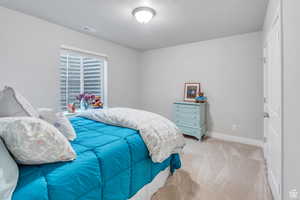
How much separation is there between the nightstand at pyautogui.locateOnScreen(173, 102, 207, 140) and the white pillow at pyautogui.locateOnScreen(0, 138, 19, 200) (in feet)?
10.5

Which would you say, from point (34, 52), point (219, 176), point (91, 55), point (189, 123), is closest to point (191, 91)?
point (189, 123)

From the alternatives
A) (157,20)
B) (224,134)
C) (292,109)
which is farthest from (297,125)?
(224,134)

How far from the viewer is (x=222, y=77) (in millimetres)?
3547

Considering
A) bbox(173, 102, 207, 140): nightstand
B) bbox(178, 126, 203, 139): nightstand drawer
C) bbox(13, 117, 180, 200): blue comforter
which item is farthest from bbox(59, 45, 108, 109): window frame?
Result: bbox(178, 126, 203, 139): nightstand drawer

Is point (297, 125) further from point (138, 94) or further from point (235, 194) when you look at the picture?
point (138, 94)

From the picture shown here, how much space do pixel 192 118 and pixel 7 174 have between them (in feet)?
10.7

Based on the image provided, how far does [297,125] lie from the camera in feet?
3.25

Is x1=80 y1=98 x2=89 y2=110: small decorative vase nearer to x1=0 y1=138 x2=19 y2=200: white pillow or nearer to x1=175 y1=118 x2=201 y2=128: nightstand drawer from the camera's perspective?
x1=175 y1=118 x2=201 y2=128: nightstand drawer

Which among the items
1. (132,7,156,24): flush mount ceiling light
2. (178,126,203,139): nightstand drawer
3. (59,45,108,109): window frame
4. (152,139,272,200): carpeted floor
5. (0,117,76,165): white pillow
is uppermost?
(132,7,156,24): flush mount ceiling light

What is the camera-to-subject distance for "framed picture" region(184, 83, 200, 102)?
3.87m

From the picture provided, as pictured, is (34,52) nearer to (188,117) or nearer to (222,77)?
(188,117)

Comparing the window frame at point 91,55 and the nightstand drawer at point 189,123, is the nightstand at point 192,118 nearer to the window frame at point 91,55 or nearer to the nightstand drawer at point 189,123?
the nightstand drawer at point 189,123

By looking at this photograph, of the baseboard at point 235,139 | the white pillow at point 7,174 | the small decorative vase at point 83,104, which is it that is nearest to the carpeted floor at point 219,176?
the baseboard at point 235,139

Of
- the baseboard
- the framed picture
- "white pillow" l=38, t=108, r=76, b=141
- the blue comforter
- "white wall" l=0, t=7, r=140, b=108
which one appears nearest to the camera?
the blue comforter
